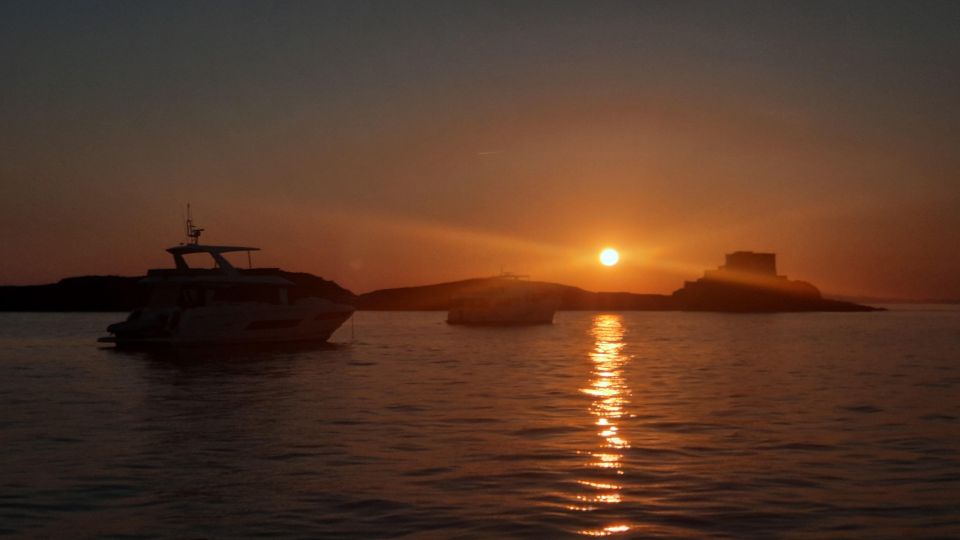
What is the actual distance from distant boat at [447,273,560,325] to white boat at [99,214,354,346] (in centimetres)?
5006

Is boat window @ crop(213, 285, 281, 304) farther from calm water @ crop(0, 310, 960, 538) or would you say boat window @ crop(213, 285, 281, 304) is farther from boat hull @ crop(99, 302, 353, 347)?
calm water @ crop(0, 310, 960, 538)

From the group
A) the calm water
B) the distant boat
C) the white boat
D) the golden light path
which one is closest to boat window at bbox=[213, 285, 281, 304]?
the white boat

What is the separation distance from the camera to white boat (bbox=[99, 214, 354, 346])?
48.2m

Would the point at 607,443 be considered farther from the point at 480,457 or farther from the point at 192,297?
the point at 192,297

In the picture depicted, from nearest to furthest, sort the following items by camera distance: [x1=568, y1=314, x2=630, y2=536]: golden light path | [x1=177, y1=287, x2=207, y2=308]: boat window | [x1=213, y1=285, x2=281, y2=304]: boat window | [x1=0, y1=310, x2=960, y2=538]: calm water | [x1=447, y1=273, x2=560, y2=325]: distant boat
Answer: [x1=0, y1=310, x2=960, y2=538]: calm water < [x1=568, y1=314, x2=630, y2=536]: golden light path < [x1=177, y1=287, x2=207, y2=308]: boat window < [x1=213, y1=285, x2=281, y2=304]: boat window < [x1=447, y1=273, x2=560, y2=325]: distant boat

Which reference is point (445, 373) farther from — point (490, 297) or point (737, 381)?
point (490, 297)

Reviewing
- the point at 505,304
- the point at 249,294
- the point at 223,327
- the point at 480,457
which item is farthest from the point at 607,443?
the point at 505,304

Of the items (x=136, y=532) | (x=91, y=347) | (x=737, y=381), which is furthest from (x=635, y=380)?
(x=91, y=347)

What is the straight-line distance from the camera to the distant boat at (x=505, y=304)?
10169 cm

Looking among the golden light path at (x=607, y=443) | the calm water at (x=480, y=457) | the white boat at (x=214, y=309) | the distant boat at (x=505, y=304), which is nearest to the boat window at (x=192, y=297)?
the white boat at (x=214, y=309)

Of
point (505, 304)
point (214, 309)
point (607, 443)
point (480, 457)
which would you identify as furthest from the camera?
point (505, 304)

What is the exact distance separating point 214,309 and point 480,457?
35.9 m

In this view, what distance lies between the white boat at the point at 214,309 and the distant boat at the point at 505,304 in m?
50.1

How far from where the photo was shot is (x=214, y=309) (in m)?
48.3
